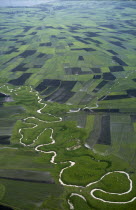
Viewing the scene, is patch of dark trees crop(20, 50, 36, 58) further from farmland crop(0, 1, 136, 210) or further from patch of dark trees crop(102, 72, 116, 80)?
patch of dark trees crop(102, 72, 116, 80)

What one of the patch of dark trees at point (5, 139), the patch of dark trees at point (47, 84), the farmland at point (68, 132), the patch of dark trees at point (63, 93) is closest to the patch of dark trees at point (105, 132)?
the farmland at point (68, 132)

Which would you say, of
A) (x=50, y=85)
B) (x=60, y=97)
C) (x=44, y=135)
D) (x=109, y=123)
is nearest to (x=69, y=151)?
(x=44, y=135)

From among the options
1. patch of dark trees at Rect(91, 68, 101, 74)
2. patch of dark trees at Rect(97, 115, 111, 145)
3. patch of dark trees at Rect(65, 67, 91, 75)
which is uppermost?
patch of dark trees at Rect(91, 68, 101, 74)

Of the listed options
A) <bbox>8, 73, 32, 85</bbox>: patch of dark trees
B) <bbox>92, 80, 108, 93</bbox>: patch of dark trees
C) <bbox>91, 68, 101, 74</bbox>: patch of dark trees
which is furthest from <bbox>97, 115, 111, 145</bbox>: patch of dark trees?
<bbox>8, 73, 32, 85</bbox>: patch of dark trees

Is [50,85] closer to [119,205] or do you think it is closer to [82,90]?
[82,90]

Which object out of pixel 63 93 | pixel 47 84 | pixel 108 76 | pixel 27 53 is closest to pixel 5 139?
pixel 63 93

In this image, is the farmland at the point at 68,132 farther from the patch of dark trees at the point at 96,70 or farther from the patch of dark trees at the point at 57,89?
the patch of dark trees at the point at 96,70

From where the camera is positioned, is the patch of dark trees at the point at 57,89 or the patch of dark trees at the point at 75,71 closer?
the patch of dark trees at the point at 57,89

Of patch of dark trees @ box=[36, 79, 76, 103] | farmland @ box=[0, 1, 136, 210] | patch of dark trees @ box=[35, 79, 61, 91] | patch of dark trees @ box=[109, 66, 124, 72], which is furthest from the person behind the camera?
patch of dark trees @ box=[109, 66, 124, 72]

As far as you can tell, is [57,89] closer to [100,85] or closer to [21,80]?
[100,85]
